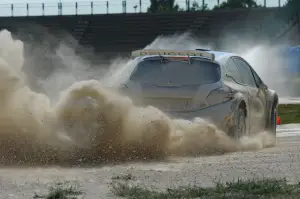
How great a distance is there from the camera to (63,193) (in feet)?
25.9

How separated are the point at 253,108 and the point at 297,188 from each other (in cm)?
544

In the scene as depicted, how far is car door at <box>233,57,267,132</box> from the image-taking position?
1344cm

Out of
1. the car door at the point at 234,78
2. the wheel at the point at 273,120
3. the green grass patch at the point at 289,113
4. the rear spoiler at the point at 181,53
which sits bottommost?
the green grass patch at the point at 289,113

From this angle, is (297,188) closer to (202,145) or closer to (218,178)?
(218,178)

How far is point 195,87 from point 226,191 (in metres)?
4.37

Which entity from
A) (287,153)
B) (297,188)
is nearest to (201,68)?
(287,153)

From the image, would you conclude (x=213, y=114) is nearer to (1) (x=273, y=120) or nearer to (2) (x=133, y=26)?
(1) (x=273, y=120)

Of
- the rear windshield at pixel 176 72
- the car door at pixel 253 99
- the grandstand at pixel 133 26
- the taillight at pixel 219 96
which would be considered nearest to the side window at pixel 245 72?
the car door at pixel 253 99

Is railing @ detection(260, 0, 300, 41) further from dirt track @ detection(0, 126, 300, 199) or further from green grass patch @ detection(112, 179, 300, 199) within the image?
green grass patch @ detection(112, 179, 300, 199)

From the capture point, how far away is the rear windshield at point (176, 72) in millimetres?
12422

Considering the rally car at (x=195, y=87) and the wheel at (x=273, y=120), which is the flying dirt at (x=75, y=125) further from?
the wheel at (x=273, y=120)

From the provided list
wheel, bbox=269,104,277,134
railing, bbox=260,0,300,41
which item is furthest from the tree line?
wheel, bbox=269,104,277,134

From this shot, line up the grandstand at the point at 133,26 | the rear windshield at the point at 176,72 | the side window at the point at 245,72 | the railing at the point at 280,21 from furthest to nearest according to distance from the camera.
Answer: the grandstand at the point at 133,26 → the railing at the point at 280,21 → the side window at the point at 245,72 → the rear windshield at the point at 176,72

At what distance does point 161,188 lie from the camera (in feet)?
27.7
